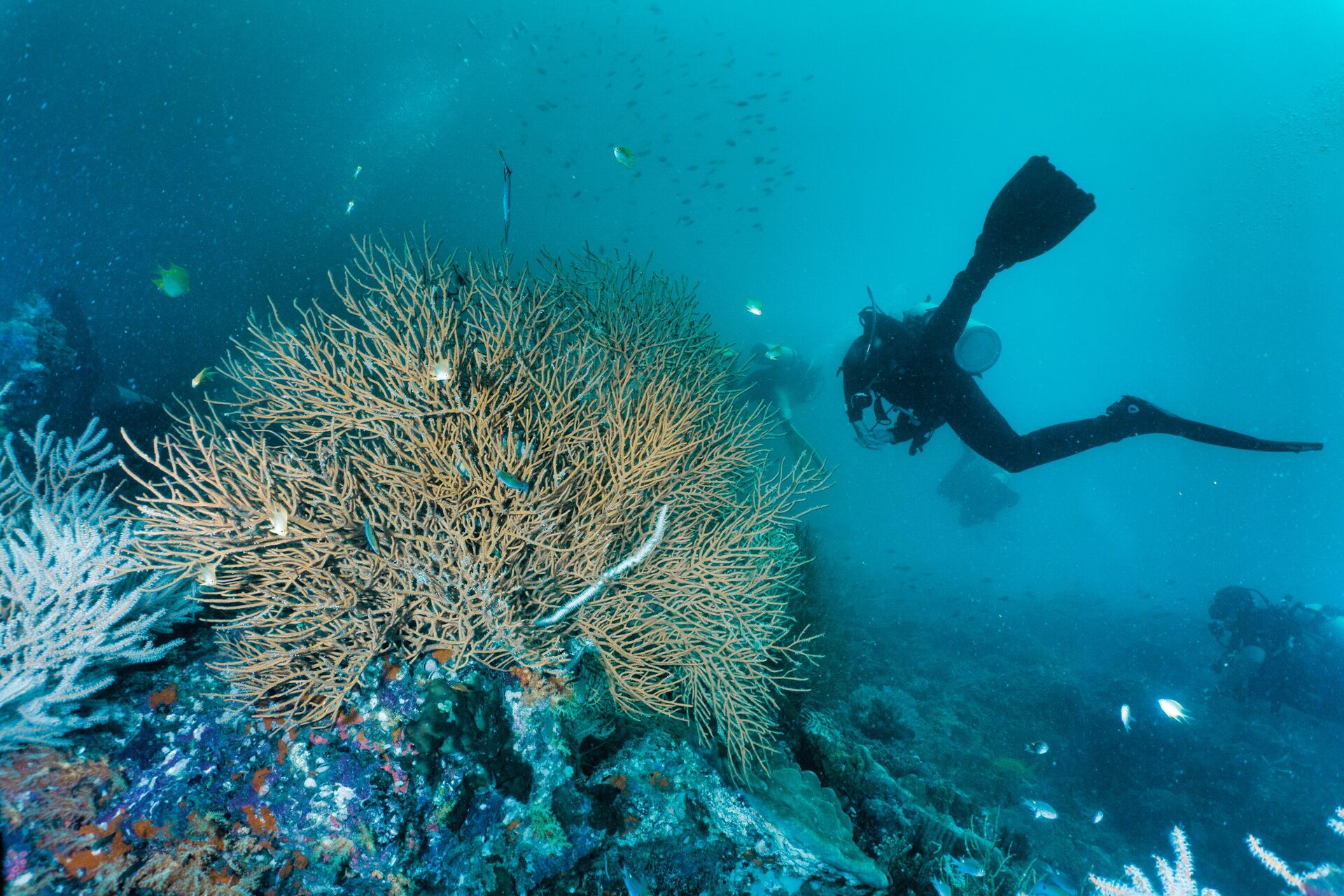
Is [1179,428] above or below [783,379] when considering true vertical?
below

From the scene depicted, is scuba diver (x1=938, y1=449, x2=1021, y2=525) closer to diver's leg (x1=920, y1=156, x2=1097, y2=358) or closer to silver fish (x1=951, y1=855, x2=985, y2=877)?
diver's leg (x1=920, y1=156, x2=1097, y2=358)

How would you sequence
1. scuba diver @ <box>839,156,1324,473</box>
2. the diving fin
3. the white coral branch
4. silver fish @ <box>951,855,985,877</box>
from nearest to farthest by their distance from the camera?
the white coral branch
silver fish @ <box>951,855,985,877</box>
the diving fin
scuba diver @ <box>839,156,1324,473</box>

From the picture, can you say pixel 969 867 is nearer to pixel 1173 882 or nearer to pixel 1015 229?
pixel 1173 882

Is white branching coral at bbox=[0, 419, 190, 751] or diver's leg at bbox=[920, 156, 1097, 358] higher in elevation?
diver's leg at bbox=[920, 156, 1097, 358]

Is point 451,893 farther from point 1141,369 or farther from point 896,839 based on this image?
point 1141,369

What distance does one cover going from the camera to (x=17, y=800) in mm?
2031

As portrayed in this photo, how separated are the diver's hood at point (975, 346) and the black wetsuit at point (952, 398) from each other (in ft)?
1.20

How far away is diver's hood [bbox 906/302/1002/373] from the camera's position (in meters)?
6.27

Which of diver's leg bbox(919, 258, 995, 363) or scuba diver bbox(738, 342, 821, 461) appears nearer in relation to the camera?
diver's leg bbox(919, 258, 995, 363)

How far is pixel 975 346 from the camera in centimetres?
636

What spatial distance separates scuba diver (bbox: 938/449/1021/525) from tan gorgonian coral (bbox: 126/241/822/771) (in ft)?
76.2

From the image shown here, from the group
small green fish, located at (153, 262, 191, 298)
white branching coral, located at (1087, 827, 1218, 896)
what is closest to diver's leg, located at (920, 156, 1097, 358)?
white branching coral, located at (1087, 827, 1218, 896)

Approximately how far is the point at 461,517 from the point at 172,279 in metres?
8.41

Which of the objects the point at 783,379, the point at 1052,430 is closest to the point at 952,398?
the point at 1052,430
